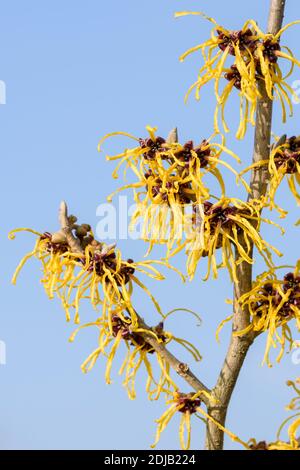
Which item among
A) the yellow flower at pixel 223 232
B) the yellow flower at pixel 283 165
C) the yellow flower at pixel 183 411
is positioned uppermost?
the yellow flower at pixel 283 165

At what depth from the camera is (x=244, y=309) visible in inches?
210

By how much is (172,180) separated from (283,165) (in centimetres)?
56

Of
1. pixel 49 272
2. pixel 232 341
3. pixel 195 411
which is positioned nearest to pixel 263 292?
pixel 232 341

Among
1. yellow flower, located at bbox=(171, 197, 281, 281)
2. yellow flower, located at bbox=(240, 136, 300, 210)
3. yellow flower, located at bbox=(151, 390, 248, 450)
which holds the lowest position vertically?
yellow flower, located at bbox=(151, 390, 248, 450)

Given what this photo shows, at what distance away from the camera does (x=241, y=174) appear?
525cm

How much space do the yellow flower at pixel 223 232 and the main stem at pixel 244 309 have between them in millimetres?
85

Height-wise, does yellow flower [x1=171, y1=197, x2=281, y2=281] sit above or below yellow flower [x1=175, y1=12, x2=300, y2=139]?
below

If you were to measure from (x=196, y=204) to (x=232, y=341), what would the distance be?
2.46ft

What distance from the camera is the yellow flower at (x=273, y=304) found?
5.29m

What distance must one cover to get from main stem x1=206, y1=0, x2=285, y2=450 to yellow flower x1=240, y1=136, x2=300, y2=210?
0.17 ft

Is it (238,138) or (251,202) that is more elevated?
(238,138)

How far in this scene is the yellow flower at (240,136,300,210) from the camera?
5.22 meters

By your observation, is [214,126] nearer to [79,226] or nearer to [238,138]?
[238,138]

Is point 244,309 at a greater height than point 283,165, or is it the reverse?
point 283,165
